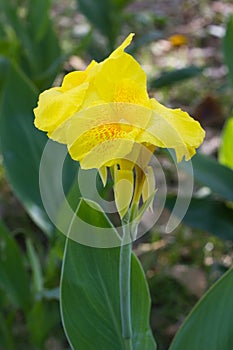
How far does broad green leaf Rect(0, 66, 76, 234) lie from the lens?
137cm

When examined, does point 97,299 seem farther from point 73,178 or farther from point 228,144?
point 228,144

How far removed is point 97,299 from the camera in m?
0.85

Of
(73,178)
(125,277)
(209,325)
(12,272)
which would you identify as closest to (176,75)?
(73,178)

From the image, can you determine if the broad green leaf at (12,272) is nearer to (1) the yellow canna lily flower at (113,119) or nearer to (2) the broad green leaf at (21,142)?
(2) the broad green leaf at (21,142)

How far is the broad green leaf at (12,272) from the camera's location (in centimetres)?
133

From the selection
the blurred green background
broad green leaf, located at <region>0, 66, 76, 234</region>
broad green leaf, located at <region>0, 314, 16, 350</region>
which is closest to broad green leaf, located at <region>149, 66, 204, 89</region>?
the blurred green background

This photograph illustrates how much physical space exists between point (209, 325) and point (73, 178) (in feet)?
1.78

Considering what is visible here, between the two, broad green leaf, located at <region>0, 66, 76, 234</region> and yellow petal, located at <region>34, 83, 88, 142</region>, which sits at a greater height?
yellow petal, located at <region>34, 83, 88, 142</region>

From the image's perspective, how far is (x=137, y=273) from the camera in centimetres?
86

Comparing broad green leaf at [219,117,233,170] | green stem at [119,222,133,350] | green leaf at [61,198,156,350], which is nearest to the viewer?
green stem at [119,222,133,350]

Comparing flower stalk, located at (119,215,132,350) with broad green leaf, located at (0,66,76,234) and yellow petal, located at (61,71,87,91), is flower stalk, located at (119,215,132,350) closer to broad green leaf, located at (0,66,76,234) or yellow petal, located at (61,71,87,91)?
yellow petal, located at (61,71,87,91)

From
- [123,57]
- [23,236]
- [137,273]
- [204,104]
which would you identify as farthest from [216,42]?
[123,57]

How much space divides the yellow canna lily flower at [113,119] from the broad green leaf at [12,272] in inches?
30.2

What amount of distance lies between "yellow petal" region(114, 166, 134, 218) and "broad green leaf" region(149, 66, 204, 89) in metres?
1.46
